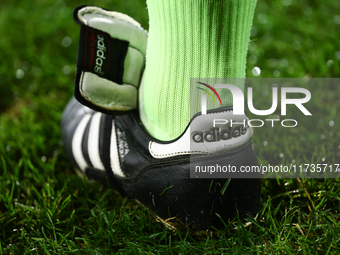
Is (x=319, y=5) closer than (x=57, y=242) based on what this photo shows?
No

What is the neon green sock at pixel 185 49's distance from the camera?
33.0 inches

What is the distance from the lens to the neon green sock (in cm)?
84

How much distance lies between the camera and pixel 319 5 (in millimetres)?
2457

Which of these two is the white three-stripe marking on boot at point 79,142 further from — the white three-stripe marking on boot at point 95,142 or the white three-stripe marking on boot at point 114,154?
the white three-stripe marking on boot at point 114,154

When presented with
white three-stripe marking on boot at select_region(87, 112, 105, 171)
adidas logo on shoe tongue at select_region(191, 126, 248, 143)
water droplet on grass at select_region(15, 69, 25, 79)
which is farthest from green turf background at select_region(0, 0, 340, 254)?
adidas logo on shoe tongue at select_region(191, 126, 248, 143)

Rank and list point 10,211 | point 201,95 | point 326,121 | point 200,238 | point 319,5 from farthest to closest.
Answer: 1. point 319,5
2. point 326,121
3. point 10,211
4. point 200,238
5. point 201,95

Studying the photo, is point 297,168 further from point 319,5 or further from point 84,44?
point 319,5

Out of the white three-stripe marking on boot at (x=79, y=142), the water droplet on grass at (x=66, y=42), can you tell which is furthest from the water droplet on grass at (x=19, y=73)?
the white three-stripe marking on boot at (x=79, y=142)

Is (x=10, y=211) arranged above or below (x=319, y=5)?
below

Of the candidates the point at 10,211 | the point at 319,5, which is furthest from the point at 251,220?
the point at 319,5

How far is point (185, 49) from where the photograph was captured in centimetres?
89

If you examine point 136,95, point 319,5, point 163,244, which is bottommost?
point 163,244

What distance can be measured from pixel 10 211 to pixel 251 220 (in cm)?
78

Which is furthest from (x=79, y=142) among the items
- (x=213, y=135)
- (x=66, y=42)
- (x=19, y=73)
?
(x=66, y=42)
